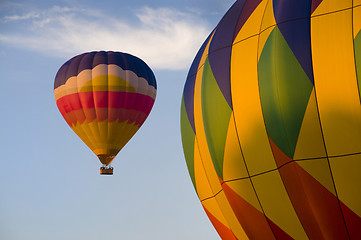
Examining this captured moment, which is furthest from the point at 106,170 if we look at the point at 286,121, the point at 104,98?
the point at 286,121

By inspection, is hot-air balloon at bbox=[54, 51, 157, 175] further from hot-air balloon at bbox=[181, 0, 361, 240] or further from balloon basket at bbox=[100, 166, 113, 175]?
hot-air balloon at bbox=[181, 0, 361, 240]

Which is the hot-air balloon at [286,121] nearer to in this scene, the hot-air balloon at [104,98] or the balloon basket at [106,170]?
the hot-air balloon at [104,98]

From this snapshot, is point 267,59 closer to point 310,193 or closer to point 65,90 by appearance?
A: point 310,193

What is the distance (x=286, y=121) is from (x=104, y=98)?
44.5ft

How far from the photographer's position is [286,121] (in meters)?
11.1

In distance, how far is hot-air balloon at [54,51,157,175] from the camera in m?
24.0

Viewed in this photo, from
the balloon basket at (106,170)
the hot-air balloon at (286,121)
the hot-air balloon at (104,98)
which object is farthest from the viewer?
the balloon basket at (106,170)

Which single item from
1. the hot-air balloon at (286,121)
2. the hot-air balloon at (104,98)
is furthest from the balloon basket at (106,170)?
the hot-air balloon at (286,121)

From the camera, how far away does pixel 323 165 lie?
1088cm

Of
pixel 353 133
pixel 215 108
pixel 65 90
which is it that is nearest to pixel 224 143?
pixel 215 108

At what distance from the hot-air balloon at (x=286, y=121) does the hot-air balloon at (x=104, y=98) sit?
448 inches

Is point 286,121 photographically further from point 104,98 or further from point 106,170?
point 106,170

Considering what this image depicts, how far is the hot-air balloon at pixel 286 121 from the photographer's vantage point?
1075 centimetres

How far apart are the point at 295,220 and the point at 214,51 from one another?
135 inches
